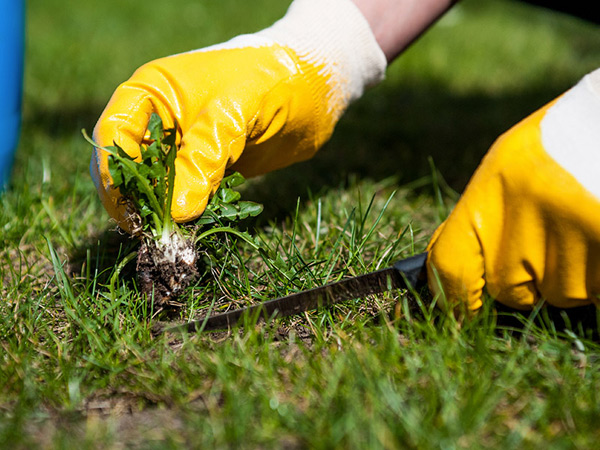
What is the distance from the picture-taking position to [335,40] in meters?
1.86

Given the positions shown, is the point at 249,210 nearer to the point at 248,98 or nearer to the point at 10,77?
the point at 248,98

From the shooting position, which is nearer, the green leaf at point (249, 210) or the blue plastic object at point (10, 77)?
the green leaf at point (249, 210)

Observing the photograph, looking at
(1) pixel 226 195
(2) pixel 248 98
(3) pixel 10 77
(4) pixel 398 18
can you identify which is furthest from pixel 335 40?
(3) pixel 10 77

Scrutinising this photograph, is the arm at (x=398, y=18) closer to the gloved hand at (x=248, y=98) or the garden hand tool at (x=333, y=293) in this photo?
the gloved hand at (x=248, y=98)

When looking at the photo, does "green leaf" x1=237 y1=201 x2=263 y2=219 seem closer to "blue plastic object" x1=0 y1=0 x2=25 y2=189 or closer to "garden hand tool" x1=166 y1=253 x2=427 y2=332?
"garden hand tool" x1=166 y1=253 x2=427 y2=332

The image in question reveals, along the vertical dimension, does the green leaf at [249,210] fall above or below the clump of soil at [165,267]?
above

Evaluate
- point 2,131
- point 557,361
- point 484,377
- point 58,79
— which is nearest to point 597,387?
point 557,361

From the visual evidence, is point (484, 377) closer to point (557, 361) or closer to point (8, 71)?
point (557, 361)

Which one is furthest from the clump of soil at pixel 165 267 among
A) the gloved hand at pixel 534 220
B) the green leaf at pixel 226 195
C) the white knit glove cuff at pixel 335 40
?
the white knit glove cuff at pixel 335 40

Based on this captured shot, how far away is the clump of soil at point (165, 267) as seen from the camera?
4.79 feet

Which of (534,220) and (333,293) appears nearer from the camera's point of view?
(534,220)

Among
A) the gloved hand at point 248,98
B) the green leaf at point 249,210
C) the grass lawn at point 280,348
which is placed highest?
the gloved hand at point 248,98

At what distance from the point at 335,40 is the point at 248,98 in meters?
0.41

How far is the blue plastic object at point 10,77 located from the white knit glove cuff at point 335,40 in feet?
3.18
